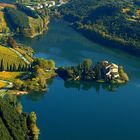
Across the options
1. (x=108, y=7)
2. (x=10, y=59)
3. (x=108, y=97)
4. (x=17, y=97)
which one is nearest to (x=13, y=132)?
(x=17, y=97)

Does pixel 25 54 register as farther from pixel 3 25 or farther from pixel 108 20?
pixel 108 20

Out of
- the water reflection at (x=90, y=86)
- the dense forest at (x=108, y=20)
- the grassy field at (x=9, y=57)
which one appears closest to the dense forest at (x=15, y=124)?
the water reflection at (x=90, y=86)

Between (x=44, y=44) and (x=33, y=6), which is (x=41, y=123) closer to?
(x=44, y=44)

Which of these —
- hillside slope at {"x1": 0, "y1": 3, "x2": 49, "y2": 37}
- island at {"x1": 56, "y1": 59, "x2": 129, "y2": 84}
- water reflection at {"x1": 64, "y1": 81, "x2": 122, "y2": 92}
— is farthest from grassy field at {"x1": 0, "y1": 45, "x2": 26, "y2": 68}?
hillside slope at {"x1": 0, "y1": 3, "x2": 49, "y2": 37}

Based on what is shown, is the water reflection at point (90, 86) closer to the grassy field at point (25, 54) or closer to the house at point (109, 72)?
the house at point (109, 72)

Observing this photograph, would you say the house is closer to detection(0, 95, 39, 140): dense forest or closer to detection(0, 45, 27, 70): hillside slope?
detection(0, 45, 27, 70): hillside slope
